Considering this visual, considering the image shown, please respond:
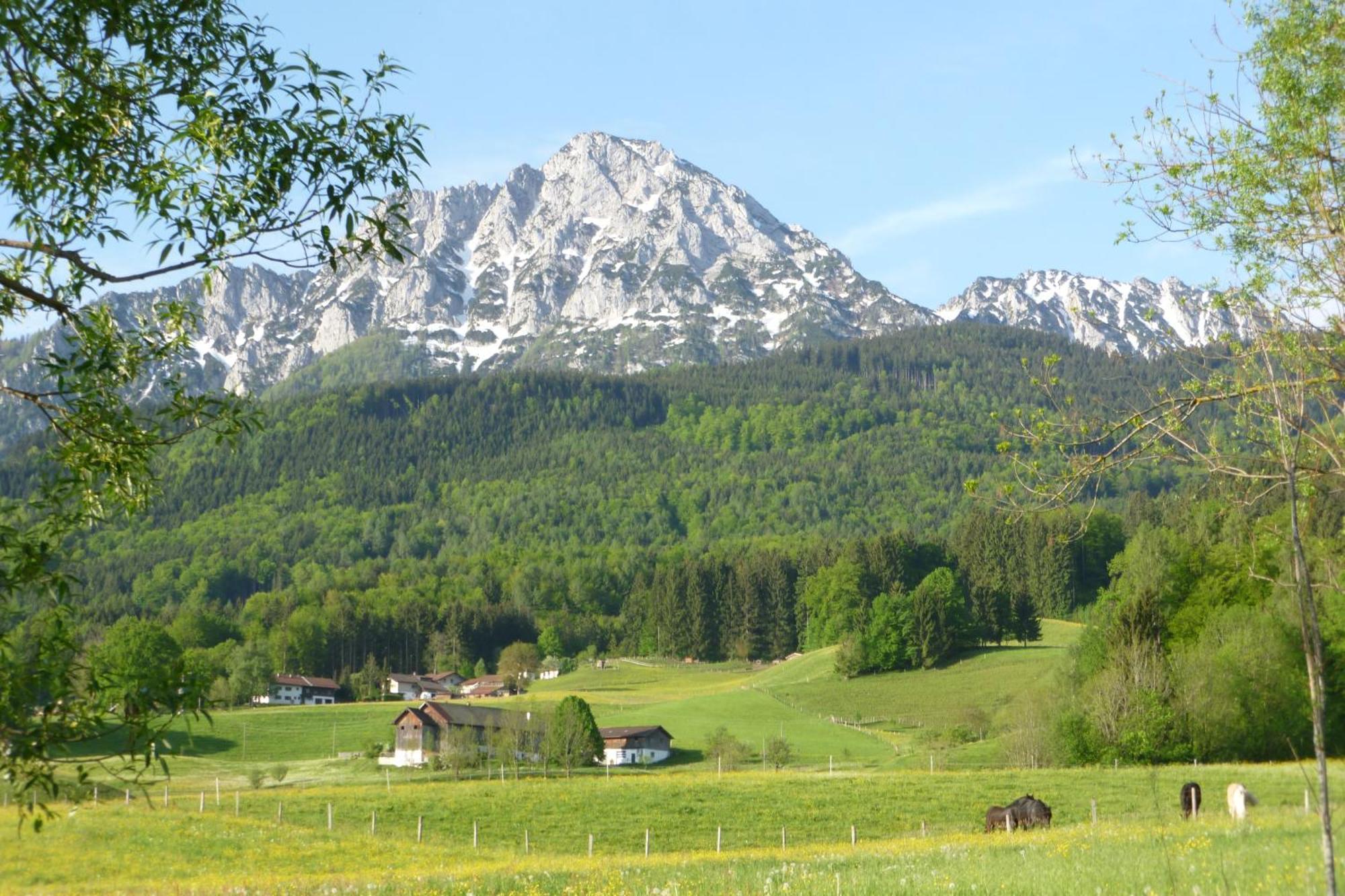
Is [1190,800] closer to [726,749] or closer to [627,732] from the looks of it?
[726,749]

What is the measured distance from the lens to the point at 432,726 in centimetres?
9431

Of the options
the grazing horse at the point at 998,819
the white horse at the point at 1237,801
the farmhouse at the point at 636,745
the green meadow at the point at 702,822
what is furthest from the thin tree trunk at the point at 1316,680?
the farmhouse at the point at 636,745

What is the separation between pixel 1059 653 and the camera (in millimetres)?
115875

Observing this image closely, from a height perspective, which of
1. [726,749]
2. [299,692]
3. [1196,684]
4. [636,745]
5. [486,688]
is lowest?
[636,745]

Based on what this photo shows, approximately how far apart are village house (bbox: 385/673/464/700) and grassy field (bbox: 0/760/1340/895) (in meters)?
84.4

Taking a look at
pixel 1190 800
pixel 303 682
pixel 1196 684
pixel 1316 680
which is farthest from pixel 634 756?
pixel 1316 680

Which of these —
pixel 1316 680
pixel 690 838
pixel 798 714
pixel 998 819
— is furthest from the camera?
pixel 798 714

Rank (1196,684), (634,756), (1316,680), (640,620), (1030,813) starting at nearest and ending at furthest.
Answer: (1316,680)
(1030,813)
(1196,684)
(634,756)
(640,620)

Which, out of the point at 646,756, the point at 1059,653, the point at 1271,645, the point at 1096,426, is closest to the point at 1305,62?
the point at 1096,426

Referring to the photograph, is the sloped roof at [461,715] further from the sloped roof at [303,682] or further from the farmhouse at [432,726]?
the sloped roof at [303,682]

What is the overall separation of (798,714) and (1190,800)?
7601 centimetres

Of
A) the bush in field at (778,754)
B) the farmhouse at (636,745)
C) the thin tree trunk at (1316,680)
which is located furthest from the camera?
the farmhouse at (636,745)

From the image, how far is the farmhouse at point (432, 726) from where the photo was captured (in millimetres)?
91312

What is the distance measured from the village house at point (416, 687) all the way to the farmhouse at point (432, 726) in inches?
2233
